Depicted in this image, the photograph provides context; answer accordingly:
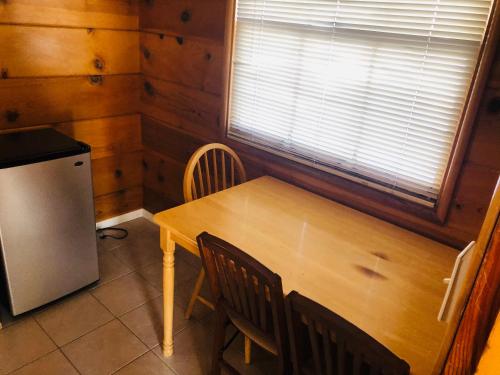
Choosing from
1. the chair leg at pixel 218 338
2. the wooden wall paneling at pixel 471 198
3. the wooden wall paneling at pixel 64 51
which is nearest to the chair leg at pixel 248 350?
the chair leg at pixel 218 338

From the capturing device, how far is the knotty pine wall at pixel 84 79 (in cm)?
213

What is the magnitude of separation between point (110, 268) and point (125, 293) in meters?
0.28

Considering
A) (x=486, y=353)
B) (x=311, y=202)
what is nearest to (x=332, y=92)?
(x=311, y=202)

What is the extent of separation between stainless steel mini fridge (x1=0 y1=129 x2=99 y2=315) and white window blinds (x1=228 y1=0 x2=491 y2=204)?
969 mm

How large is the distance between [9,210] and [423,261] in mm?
1767

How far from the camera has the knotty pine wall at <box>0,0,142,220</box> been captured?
7.00 feet

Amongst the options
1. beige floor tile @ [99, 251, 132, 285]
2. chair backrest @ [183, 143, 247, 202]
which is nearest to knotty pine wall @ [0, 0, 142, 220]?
beige floor tile @ [99, 251, 132, 285]

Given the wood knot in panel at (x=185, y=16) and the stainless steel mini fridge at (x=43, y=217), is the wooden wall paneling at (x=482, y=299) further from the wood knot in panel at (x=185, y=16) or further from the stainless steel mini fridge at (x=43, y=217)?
the wood knot in panel at (x=185, y=16)

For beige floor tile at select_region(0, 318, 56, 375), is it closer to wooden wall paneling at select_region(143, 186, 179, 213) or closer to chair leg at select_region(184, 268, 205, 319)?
chair leg at select_region(184, 268, 205, 319)

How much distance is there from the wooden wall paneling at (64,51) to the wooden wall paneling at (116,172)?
0.60 metres

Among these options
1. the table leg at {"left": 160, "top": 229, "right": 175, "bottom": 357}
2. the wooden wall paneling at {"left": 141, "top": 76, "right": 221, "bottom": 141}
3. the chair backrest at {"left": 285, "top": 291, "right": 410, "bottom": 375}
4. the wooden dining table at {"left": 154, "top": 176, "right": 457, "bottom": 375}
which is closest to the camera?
the chair backrest at {"left": 285, "top": 291, "right": 410, "bottom": 375}

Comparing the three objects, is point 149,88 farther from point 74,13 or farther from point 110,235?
point 110,235

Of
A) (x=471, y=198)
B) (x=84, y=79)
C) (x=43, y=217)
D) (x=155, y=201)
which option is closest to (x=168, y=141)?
(x=155, y=201)

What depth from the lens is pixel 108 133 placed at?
2.68 metres
